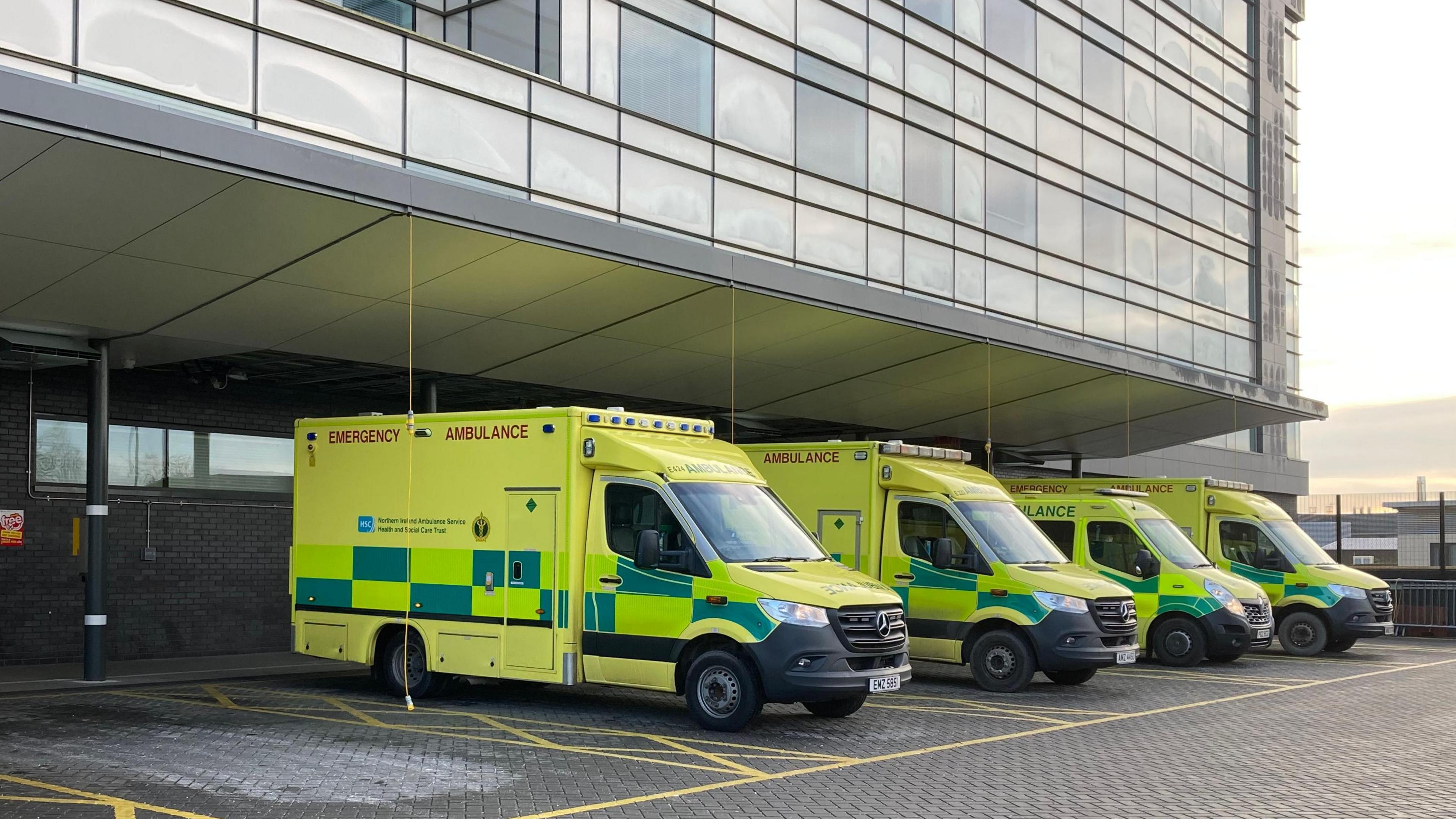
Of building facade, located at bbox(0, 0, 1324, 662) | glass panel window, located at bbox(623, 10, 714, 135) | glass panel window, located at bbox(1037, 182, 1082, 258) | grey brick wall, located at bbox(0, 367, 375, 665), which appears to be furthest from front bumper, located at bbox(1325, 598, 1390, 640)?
grey brick wall, located at bbox(0, 367, 375, 665)

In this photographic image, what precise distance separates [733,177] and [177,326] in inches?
310

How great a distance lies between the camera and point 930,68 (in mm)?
24250

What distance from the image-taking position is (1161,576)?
61.3 feet

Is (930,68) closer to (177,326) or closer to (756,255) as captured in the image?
(756,255)

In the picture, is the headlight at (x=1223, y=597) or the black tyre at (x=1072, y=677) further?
the headlight at (x=1223, y=597)

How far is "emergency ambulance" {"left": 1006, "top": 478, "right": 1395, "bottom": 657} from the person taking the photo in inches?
831

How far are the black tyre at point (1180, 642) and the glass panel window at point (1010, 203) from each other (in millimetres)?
9009

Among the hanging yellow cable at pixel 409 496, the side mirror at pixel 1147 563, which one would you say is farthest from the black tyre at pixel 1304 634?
the hanging yellow cable at pixel 409 496

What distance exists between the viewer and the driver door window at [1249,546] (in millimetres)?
21422

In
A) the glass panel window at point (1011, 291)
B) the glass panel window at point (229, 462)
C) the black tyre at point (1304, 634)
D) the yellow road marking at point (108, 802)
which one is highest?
the glass panel window at point (1011, 291)

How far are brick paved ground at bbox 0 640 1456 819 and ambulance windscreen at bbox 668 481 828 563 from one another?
1546mm


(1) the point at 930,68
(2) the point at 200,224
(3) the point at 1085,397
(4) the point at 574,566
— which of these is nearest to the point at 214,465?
(2) the point at 200,224

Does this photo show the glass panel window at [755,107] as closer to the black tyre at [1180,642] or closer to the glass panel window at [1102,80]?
the black tyre at [1180,642]

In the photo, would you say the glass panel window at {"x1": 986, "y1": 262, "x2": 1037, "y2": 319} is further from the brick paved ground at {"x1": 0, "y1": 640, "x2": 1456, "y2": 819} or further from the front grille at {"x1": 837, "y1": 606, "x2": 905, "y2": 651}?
the front grille at {"x1": 837, "y1": 606, "x2": 905, "y2": 651}
